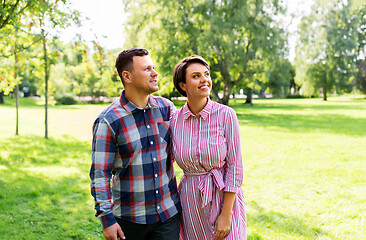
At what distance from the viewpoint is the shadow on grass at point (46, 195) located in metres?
4.59

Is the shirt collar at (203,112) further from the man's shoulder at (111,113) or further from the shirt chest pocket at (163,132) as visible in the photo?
the man's shoulder at (111,113)

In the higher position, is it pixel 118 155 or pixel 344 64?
pixel 344 64

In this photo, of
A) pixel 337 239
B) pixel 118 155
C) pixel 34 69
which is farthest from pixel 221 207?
pixel 34 69

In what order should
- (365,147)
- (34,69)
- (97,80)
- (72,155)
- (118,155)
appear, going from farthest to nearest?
1. (97,80)
2. (34,69)
3. (365,147)
4. (72,155)
5. (118,155)

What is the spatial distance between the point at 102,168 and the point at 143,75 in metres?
0.74

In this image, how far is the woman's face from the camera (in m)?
2.25

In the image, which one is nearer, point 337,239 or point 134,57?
point 134,57

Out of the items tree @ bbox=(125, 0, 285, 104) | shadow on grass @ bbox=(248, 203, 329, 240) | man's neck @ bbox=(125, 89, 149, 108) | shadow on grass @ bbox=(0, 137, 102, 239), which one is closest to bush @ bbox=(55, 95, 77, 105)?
tree @ bbox=(125, 0, 285, 104)

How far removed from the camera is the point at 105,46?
8.89 m

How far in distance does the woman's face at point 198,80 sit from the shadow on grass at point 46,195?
3147 mm

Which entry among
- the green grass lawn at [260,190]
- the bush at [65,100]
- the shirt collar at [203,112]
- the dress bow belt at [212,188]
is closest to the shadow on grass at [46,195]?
the green grass lawn at [260,190]

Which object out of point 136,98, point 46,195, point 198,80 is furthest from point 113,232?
point 46,195

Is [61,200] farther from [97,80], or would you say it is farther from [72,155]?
[97,80]

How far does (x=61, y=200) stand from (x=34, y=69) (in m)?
7.24
